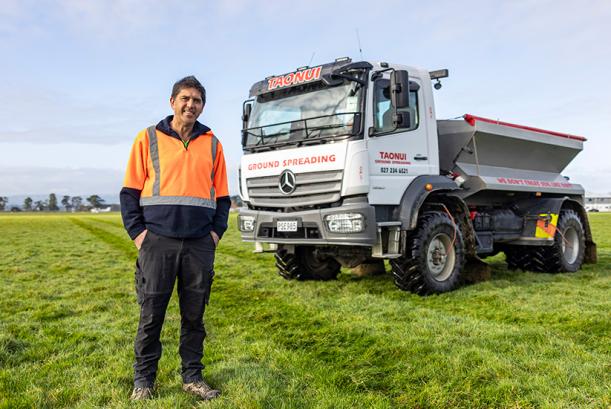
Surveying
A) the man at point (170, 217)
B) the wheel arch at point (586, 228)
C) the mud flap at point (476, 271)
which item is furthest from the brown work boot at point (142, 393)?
the wheel arch at point (586, 228)

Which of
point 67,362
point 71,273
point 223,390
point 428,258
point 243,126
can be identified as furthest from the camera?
point 71,273

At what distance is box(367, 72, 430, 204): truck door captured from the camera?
6.63 metres

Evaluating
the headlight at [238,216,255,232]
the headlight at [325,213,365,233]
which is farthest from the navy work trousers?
the headlight at [238,216,255,232]

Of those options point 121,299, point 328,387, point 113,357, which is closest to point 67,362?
point 113,357

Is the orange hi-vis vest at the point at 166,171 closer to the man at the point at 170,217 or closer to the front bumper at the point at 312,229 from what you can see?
the man at the point at 170,217

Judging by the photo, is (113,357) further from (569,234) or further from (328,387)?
(569,234)

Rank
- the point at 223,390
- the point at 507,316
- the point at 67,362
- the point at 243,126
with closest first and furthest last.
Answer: the point at 223,390, the point at 67,362, the point at 507,316, the point at 243,126

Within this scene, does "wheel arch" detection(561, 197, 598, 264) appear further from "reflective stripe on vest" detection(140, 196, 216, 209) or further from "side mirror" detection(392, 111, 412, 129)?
"reflective stripe on vest" detection(140, 196, 216, 209)

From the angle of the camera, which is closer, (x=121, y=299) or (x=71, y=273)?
(x=121, y=299)

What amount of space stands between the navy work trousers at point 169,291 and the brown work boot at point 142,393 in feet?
0.12

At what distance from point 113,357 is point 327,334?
6.46 ft

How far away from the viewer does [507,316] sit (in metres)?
5.88

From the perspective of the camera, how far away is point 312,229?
6953mm

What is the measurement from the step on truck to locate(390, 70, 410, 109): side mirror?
12 mm
